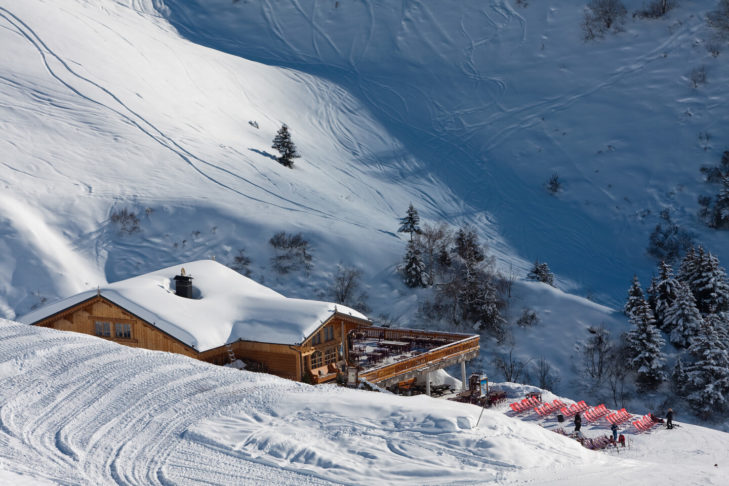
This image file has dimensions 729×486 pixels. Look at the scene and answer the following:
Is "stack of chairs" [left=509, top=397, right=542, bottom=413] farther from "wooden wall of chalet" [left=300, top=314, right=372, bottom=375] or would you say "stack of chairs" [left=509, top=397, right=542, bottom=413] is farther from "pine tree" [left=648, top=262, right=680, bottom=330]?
"pine tree" [left=648, top=262, right=680, bottom=330]

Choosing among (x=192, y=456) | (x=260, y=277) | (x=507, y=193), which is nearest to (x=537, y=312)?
(x=260, y=277)

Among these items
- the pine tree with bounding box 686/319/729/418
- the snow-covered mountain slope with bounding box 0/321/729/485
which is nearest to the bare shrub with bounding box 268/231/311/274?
the pine tree with bounding box 686/319/729/418

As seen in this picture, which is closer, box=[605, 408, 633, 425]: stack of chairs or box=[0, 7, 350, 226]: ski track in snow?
box=[605, 408, 633, 425]: stack of chairs

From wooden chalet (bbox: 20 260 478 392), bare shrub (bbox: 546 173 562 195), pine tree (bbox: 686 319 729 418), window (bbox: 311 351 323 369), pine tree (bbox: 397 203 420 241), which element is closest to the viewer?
wooden chalet (bbox: 20 260 478 392)

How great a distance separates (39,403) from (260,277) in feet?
81.8

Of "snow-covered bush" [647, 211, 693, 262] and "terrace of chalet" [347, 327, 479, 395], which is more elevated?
"snow-covered bush" [647, 211, 693, 262]

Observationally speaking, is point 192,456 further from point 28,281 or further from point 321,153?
point 321,153

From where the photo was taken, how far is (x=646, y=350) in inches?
1330

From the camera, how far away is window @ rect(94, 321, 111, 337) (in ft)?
80.3

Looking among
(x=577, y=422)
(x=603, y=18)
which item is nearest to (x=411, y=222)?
(x=577, y=422)

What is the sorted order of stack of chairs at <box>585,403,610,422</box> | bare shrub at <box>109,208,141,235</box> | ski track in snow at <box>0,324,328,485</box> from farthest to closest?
1. bare shrub at <box>109,208,141,235</box>
2. stack of chairs at <box>585,403,610,422</box>
3. ski track in snow at <box>0,324,328,485</box>

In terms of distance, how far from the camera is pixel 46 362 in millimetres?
16203

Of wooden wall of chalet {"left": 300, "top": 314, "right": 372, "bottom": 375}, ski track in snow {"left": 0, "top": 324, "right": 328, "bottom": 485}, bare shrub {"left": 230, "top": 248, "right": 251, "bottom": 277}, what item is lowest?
ski track in snow {"left": 0, "top": 324, "right": 328, "bottom": 485}

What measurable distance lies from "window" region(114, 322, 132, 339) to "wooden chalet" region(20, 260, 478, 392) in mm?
32
